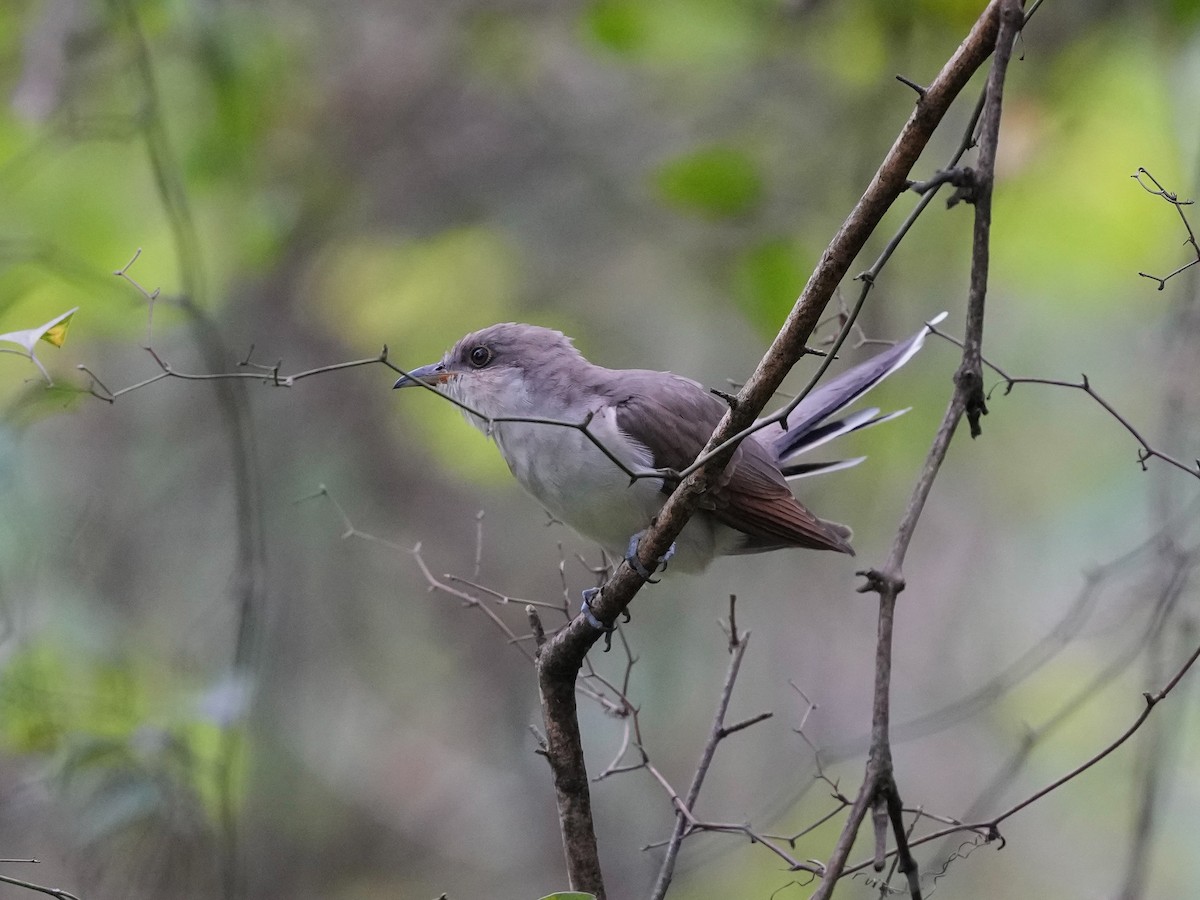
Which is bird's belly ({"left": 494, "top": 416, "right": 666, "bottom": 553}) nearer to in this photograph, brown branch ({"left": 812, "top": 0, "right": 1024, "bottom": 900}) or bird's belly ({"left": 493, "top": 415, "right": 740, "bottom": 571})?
bird's belly ({"left": 493, "top": 415, "right": 740, "bottom": 571})

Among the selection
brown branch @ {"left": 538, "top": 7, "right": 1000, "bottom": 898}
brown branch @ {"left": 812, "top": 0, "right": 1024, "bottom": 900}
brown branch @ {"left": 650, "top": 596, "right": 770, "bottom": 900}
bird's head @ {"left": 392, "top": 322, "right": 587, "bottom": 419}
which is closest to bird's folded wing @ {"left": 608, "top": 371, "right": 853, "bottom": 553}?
bird's head @ {"left": 392, "top": 322, "right": 587, "bottom": 419}

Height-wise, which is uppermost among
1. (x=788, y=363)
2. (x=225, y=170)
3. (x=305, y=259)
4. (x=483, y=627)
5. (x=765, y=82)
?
(x=305, y=259)

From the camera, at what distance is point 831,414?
11.8 feet

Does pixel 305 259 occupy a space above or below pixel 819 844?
above

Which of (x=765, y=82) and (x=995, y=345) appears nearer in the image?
(x=765, y=82)

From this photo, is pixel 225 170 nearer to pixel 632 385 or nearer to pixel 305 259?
pixel 305 259

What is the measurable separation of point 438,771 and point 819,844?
1952 mm

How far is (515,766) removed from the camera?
5.89 m

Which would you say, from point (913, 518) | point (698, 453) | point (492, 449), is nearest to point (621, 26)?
point (698, 453)

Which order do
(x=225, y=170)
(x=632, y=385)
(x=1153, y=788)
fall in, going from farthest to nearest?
(x=225, y=170)
(x=632, y=385)
(x=1153, y=788)

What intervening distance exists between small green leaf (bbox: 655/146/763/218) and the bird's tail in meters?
0.62

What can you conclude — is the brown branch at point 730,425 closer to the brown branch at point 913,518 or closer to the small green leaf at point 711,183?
the brown branch at point 913,518

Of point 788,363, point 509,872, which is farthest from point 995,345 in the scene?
point 788,363

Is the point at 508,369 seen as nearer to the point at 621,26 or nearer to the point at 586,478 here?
the point at 586,478
